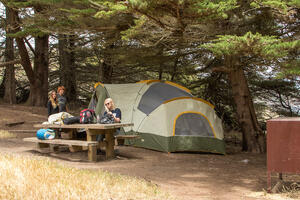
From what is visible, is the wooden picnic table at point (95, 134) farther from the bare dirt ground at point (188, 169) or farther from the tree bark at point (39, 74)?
the tree bark at point (39, 74)

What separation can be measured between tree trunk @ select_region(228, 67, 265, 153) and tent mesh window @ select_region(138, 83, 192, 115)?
57.3 inches

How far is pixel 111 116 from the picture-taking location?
7.78m

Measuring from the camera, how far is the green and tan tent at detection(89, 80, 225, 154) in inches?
369

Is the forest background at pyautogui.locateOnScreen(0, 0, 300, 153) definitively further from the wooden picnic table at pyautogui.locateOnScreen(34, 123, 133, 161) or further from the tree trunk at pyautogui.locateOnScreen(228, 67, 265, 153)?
the wooden picnic table at pyautogui.locateOnScreen(34, 123, 133, 161)

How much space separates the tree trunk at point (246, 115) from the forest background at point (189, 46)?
0.03m

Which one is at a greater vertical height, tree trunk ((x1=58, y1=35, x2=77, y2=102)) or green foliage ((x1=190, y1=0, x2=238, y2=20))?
tree trunk ((x1=58, y1=35, x2=77, y2=102))

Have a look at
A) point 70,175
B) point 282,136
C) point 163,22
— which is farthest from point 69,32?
point 282,136

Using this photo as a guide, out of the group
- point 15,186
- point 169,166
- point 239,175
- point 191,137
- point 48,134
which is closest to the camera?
point 15,186

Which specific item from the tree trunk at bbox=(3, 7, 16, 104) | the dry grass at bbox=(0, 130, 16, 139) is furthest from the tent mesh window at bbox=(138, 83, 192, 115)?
the tree trunk at bbox=(3, 7, 16, 104)

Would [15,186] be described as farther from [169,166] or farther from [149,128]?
[149,128]

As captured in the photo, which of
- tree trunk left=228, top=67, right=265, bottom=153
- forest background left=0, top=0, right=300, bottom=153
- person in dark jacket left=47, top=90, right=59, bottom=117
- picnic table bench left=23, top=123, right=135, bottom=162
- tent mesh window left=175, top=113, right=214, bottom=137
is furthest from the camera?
tree trunk left=228, top=67, right=265, bottom=153

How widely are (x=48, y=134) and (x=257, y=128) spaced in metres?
6.10

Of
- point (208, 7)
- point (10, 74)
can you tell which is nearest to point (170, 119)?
point (208, 7)

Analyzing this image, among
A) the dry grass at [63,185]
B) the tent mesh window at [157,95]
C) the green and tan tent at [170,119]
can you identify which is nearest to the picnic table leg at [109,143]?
the green and tan tent at [170,119]
